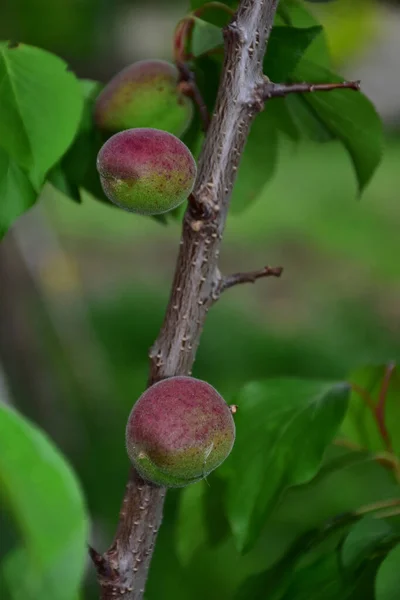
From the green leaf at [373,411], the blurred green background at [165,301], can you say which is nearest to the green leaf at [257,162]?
the blurred green background at [165,301]

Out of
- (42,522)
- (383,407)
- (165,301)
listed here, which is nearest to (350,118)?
(383,407)

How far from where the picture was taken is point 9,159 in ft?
2.33

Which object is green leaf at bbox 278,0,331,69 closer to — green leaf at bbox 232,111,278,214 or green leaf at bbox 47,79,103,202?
green leaf at bbox 232,111,278,214

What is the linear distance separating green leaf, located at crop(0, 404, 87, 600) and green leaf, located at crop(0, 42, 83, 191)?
37cm

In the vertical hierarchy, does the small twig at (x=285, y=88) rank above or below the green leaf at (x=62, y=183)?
above

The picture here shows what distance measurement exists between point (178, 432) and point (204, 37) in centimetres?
41

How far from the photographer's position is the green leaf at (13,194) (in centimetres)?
70

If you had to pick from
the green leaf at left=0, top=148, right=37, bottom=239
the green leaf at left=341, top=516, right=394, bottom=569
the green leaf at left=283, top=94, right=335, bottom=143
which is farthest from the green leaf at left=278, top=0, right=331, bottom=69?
the green leaf at left=341, top=516, right=394, bottom=569

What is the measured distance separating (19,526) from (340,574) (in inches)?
19.1

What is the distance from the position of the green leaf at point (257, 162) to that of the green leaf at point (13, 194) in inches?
11.1

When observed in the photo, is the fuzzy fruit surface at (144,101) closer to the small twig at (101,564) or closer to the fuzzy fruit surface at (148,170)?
the fuzzy fruit surface at (148,170)

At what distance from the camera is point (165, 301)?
15.3 feet

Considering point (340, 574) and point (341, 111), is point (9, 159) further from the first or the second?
point (340, 574)

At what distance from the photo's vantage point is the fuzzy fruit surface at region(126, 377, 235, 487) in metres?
0.58
